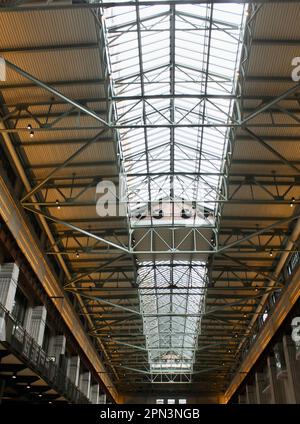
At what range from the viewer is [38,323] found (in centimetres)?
3584

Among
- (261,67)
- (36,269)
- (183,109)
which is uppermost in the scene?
(183,109)

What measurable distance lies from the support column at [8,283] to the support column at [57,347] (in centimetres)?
1424

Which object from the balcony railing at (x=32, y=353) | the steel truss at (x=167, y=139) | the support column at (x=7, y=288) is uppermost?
the steel truss at (x=167, y=139)

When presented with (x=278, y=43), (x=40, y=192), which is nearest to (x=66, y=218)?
(x=40, y=192)

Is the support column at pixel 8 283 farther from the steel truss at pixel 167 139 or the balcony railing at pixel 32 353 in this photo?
the steel truss at pixel 167 139

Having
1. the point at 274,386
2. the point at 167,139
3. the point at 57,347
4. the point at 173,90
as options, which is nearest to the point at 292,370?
the point at 274,386

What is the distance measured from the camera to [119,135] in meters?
27.8

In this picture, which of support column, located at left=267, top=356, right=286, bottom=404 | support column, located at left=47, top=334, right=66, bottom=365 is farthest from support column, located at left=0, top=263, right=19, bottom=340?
support column, located at left=267, top=356, right=286, bottom=404

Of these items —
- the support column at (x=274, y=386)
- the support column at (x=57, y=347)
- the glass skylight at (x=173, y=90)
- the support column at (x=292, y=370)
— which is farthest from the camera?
the support column at (x=274, y=386)

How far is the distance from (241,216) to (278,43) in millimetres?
16087

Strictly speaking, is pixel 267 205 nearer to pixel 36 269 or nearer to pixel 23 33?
pixel 36 269

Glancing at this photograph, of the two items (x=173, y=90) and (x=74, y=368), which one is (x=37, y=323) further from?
(x=173, y=90)

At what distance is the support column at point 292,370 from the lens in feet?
119

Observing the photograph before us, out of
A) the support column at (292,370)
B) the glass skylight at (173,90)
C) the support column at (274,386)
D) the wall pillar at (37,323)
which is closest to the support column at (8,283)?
the wall pillar at (37,323)
